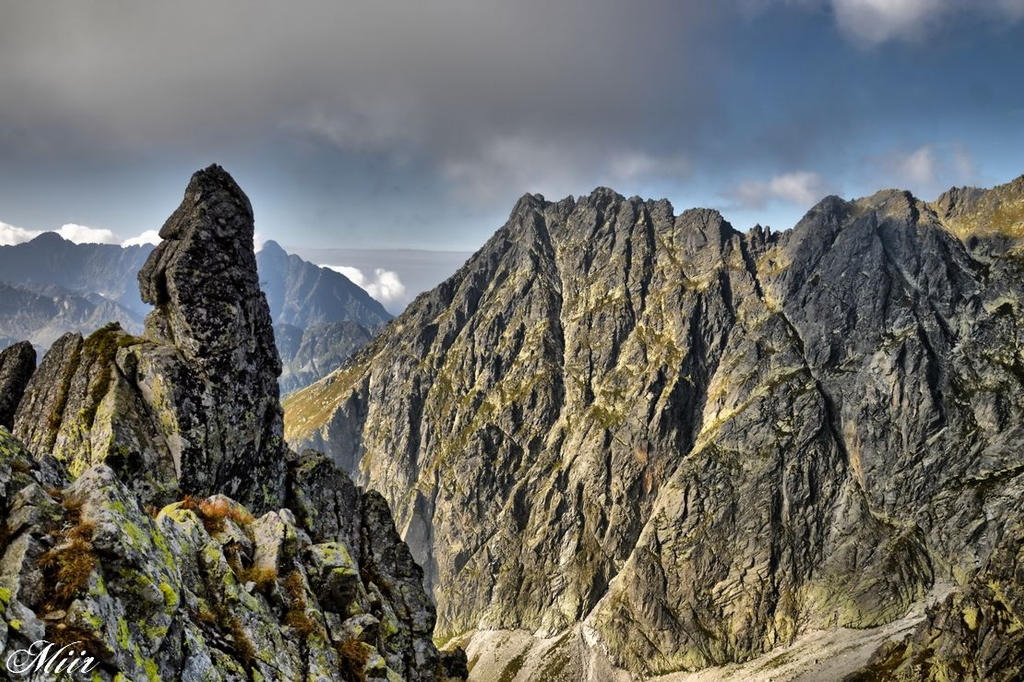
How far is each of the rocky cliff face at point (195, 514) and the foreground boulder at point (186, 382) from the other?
0.43 feet

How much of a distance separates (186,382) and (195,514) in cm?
1535

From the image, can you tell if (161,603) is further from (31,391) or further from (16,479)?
(31,391)

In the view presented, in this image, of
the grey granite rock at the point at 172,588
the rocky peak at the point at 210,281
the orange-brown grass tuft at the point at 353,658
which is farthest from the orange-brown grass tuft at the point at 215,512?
the rocky peak at the point at 210,281

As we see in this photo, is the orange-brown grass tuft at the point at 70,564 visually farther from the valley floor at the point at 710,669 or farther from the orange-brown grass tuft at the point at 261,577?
the valley floor at the point at 710,669

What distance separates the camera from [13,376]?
37312mm

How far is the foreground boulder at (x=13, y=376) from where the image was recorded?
35.9m

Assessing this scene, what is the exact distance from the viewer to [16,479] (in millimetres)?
15570

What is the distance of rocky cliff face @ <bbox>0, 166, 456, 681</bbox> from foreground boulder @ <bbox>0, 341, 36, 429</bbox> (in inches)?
62.3

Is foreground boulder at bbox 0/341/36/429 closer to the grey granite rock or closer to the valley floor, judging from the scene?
the grey granite rock

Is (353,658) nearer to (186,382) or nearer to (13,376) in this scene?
(186,382)

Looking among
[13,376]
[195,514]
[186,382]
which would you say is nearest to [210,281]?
[186,382]

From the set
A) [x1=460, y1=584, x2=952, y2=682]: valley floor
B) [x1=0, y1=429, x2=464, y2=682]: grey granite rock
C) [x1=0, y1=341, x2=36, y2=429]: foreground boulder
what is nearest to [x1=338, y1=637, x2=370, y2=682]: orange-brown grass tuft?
[x1=0, y1=429, x2=464, y2=682]: grey granite rock

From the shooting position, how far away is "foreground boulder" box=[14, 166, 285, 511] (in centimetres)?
3167

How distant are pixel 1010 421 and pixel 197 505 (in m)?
222
